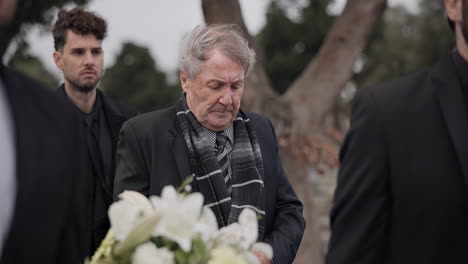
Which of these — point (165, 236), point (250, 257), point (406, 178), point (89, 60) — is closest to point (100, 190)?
point (89, 60)

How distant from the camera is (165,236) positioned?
8.04ft

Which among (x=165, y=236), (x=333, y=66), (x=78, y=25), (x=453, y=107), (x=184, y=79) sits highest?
(x=78, y=25)

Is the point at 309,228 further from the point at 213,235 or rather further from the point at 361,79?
the point at 361,79

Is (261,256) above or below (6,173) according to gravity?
below

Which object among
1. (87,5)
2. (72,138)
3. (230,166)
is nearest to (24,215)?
(72,138)

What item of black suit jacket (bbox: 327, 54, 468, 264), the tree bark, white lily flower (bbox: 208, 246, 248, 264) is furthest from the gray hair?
the tree bark

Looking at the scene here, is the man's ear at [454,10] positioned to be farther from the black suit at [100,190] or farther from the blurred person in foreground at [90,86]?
the blurred person in foreground at [90,86]

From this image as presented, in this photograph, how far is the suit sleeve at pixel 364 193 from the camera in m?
2.65

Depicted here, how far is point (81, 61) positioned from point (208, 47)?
5.78 ft

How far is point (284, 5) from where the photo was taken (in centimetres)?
2456

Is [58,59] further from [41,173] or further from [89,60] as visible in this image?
[41,173]

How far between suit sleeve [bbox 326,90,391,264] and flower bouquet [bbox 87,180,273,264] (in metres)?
0.41

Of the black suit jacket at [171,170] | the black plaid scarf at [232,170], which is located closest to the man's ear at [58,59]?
the black suit jacket at [171,170]

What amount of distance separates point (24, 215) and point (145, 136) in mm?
1548
